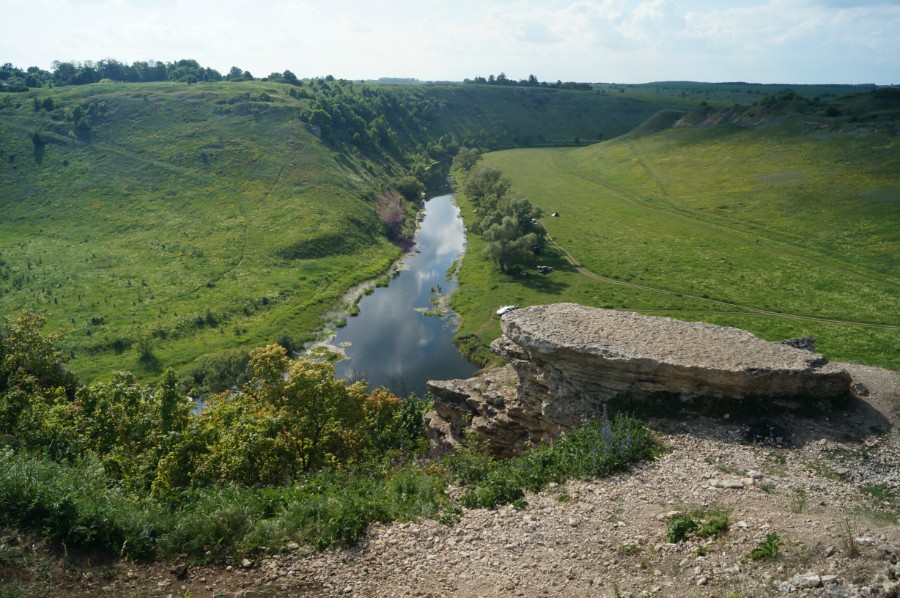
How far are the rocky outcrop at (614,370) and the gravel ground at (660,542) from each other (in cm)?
197

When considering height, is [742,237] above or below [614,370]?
above

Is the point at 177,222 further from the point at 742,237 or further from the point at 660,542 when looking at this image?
the point at 660,542

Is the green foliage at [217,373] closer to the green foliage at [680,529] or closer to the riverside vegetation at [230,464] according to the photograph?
the riverside vegetation at [230,464]

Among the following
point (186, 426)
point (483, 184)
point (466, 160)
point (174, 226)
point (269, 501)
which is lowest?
point (186, 426)

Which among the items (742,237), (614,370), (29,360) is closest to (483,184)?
(742,237)

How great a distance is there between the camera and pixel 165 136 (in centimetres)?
12325

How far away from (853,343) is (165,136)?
133 metres

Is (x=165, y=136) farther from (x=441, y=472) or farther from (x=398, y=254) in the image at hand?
(x=441, y=472)

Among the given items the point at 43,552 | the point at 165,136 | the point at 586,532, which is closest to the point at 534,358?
the point at 586,532

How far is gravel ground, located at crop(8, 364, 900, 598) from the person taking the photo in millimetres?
13414

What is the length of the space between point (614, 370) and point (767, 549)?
10575 millimetres

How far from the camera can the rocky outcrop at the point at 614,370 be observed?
2192cm

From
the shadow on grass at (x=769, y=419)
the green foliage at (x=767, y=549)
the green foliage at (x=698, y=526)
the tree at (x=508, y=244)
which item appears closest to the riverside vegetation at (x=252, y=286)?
the tree at (x=508, y=244)

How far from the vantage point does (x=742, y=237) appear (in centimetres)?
8162
